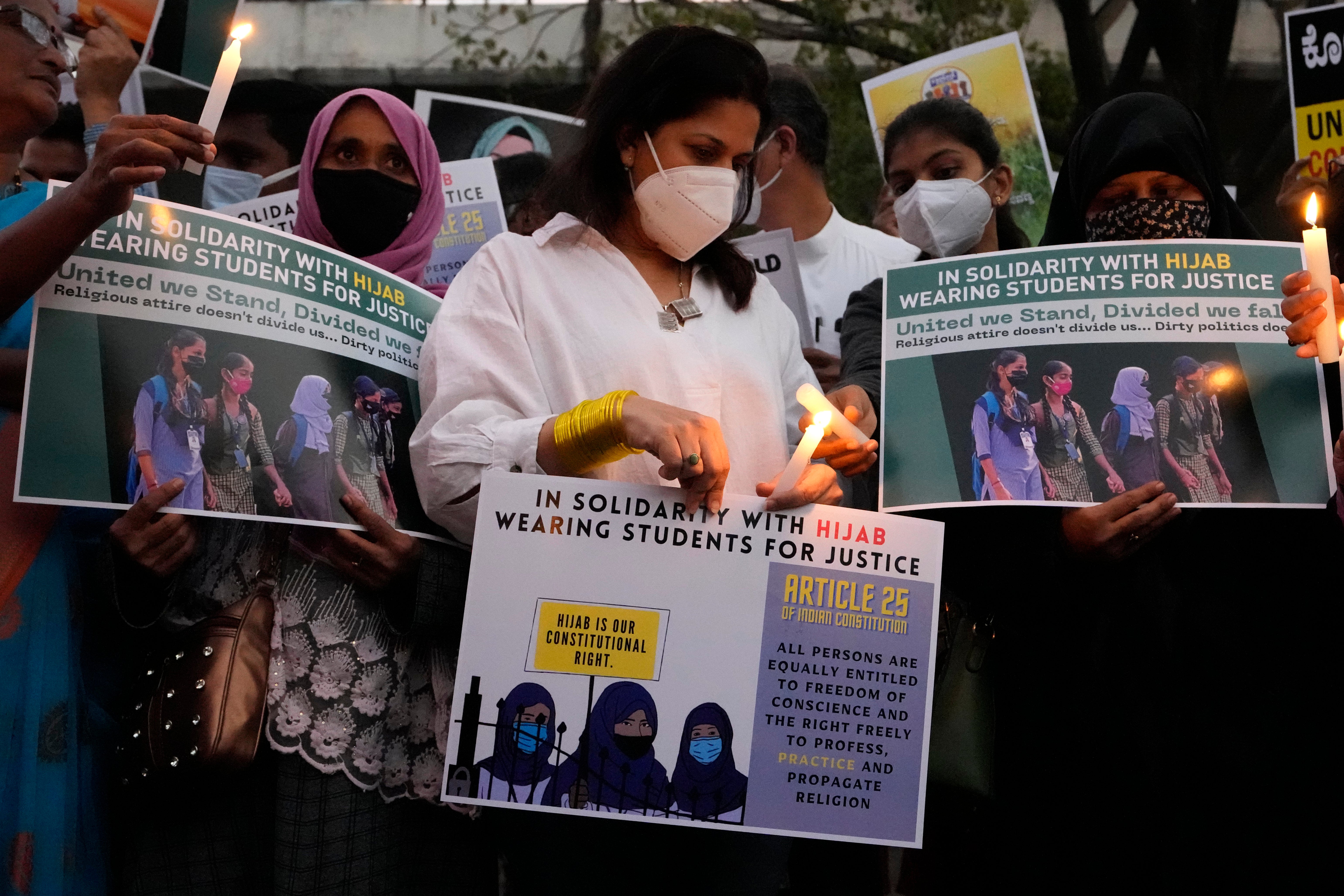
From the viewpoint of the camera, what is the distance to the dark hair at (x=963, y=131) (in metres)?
4.16

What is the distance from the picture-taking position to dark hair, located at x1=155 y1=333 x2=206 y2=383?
8.09 ft

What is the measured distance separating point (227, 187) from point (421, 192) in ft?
5.03

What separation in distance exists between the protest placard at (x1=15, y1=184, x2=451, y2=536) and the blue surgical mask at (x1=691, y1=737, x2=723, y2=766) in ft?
2.35

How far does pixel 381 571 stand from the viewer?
2559mm

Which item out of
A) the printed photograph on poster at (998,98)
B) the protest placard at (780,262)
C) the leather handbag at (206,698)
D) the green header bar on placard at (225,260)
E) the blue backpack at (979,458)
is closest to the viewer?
the leather handbag at (206,698)

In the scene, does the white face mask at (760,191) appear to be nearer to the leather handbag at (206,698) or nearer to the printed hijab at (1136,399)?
the printed hijab at (1136,399)

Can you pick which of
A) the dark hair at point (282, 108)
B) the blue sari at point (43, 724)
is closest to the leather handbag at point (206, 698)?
the blue sari at point (43, 724)

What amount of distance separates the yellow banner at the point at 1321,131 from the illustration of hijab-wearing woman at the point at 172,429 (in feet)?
11.3

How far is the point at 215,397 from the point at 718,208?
1025mm

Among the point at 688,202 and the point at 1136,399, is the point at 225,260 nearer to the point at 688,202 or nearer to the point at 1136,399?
the point at 688,202

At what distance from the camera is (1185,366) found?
2736 mm

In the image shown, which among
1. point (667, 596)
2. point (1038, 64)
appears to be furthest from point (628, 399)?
point (1038, 64)

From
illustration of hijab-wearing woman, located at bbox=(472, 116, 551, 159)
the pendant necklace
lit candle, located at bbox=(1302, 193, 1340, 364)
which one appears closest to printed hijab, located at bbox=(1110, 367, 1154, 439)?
lit candle, located at bbox=(1302, 193, 1340, 364)

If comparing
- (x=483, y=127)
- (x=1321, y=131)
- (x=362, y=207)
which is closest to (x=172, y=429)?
(x=362, y=207)
